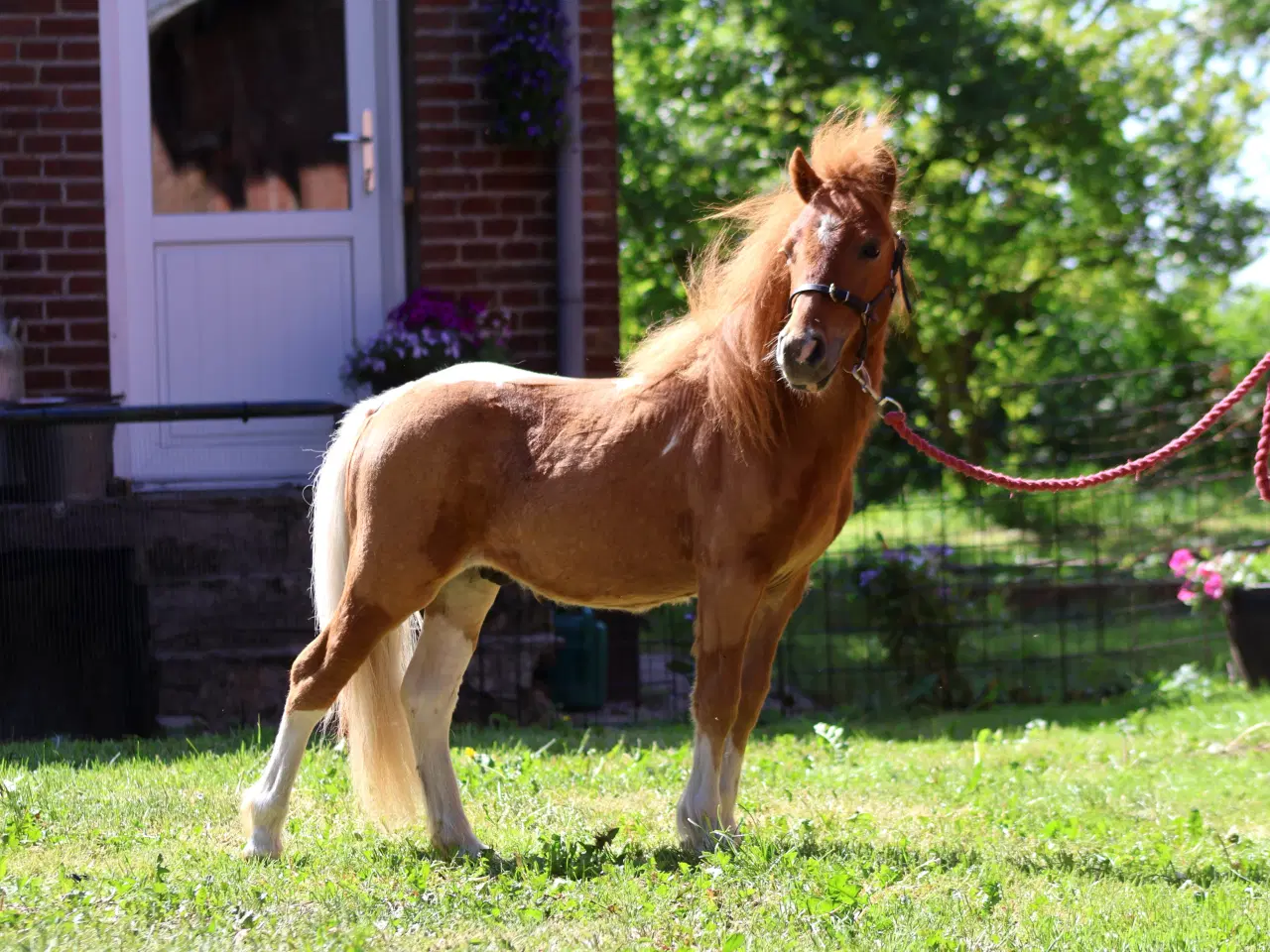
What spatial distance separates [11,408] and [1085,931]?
4.87 meters

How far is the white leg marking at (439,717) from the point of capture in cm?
411

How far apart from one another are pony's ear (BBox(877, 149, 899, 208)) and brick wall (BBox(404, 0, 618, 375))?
3.12 metres

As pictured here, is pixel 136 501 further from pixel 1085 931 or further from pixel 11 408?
pixel 1085 931

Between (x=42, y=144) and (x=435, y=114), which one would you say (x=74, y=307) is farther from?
(x=435, y=114)

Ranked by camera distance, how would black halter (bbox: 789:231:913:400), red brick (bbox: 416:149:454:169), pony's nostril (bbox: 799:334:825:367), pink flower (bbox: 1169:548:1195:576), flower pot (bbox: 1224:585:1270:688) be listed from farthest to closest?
pink flower (bbox: 1169:548:1195:576)
flower pot (bbox: 1224:585:1270:688)
red brick (bbox: 416:149:454:169)
black halter (bbox: 789:231:913:400)
pony's nostril (bbox: 799:334:825:367)

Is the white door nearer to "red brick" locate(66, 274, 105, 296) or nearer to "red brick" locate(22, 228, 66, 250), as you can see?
"red brick" locate(66, 274, 105, 296)

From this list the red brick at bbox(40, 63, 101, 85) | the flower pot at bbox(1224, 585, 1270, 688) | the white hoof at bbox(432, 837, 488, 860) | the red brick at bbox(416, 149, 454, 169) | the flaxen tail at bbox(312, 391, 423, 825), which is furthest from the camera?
the flower pot at bbox(1224, 585, 1270, 688)

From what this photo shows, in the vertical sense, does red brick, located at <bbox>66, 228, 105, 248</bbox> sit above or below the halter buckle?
above

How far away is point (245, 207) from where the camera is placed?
22.9 feet

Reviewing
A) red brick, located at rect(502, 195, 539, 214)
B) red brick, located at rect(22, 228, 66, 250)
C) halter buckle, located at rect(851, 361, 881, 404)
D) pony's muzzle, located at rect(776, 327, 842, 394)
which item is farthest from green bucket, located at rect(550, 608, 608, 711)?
pony's muzzle, located at rect(776, 327, 842, 394)

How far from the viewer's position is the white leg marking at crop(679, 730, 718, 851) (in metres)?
3.94

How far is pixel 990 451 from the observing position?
48.2 feet

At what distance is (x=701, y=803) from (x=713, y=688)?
12.9 inches

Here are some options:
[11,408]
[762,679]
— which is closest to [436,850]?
[762,679]
